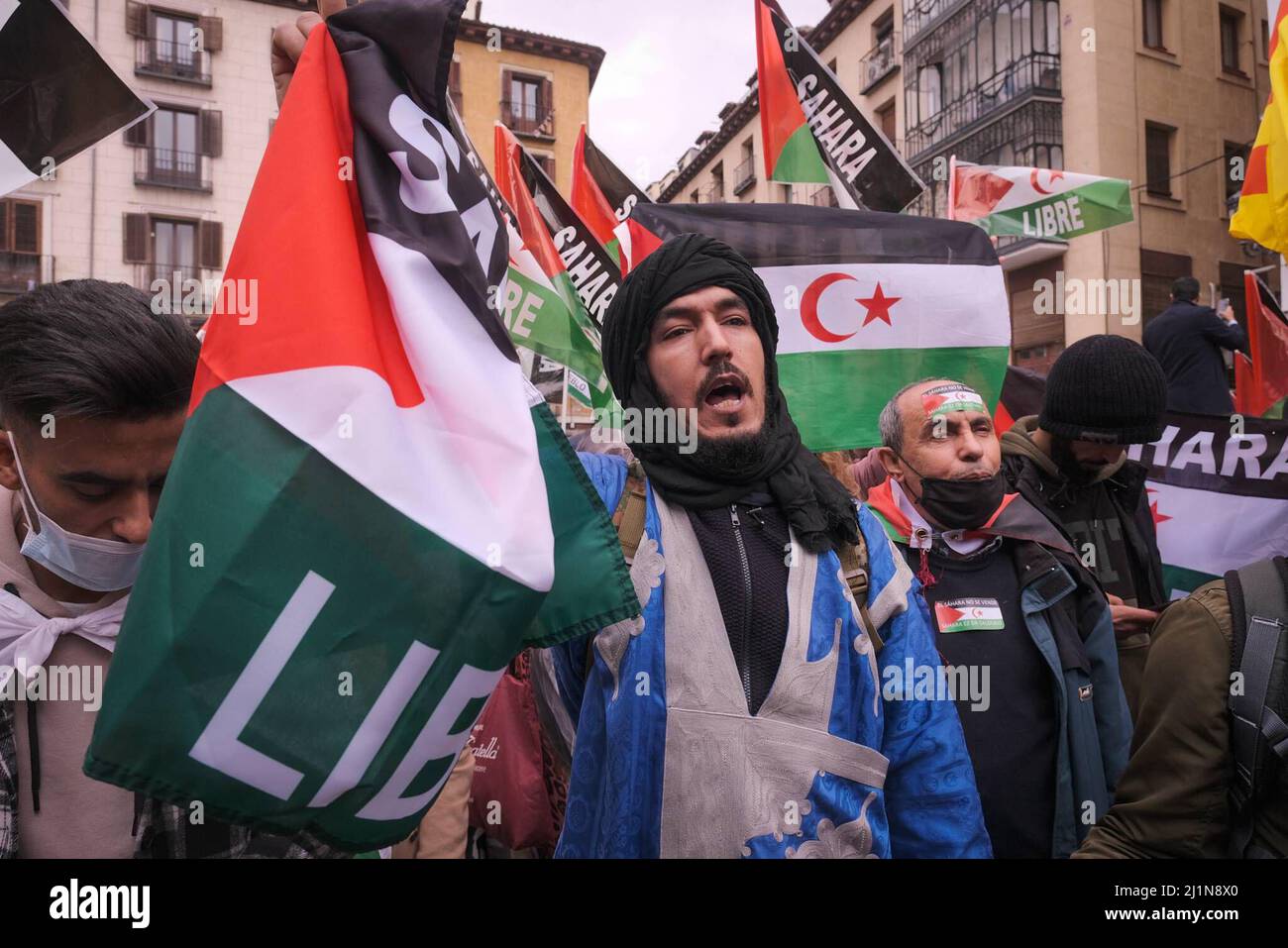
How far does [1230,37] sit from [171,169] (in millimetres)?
25880

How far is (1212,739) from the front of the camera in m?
1.70

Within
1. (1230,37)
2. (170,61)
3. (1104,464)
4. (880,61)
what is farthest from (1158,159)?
(170,61)

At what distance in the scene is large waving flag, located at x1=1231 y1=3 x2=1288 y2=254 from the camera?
122 inches

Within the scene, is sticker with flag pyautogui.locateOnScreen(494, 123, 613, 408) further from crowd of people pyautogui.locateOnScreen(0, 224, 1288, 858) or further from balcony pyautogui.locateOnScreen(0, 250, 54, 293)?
balcony pyautogui.locateOnScreen(0, 250, 54, 293)

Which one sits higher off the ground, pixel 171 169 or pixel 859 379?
pixel 171 169

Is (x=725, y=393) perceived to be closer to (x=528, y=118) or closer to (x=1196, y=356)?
(x=1196, y=356)

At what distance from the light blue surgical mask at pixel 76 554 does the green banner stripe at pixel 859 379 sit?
288 centimetres

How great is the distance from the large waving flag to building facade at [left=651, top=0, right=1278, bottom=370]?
14735mm

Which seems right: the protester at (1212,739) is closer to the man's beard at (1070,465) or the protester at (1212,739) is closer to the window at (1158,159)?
the man's beard at (1070,465)

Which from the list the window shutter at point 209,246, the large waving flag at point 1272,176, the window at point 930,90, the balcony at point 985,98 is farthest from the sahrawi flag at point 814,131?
the window shutter at point 209,246

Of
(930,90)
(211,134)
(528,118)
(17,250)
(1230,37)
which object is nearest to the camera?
(1230,37)

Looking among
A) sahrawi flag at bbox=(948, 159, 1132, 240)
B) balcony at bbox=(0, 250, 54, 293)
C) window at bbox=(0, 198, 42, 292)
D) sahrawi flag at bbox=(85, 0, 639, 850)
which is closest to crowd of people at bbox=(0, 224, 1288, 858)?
sahrawi flag at bbox=(85, 0, 639, 850)

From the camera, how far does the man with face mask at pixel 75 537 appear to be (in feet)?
4.90

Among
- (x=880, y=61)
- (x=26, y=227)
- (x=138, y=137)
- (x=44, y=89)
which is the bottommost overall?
(x=44, y=89)
